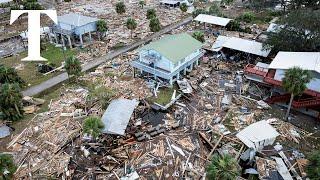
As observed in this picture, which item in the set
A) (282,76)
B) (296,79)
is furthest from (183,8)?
(296,79)

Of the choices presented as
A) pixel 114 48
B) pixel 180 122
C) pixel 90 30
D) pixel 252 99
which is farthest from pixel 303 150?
pixel 90 30

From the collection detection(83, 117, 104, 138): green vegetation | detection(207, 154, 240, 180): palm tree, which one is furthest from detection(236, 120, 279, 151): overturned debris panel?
detection(83, 117, 104, 138): green vegetation

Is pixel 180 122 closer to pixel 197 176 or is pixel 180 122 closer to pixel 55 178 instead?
pixel 197 176

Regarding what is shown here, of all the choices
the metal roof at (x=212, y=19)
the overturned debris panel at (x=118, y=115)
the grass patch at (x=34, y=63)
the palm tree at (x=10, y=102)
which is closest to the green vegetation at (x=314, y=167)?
the overturned debris panel at (x=118, y=115)

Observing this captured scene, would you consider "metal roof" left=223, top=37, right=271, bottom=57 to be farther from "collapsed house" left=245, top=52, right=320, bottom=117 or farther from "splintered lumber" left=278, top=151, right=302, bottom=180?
"splintered lumber" left=278, top=151, right=302, bottom=180

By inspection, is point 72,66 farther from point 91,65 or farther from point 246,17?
point 246,17
